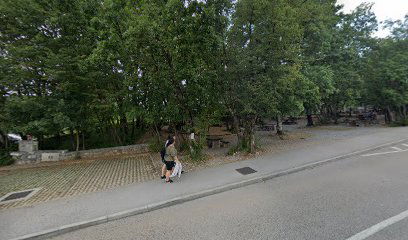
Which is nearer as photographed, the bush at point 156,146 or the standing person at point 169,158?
the standing person at point 169,158

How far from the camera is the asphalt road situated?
11.9 ft

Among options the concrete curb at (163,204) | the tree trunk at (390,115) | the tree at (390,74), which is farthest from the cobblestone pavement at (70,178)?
the tree trunk at (390,115)

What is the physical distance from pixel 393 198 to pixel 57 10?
17221mm

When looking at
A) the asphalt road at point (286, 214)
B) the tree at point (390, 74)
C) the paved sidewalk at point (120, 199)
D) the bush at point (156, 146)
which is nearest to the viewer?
the asphalt road at point (286, 214)

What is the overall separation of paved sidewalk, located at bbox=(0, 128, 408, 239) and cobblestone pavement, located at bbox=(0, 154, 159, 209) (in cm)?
82

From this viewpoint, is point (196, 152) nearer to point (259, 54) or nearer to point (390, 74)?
point (259, 54)

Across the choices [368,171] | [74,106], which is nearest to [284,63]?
[368,171]

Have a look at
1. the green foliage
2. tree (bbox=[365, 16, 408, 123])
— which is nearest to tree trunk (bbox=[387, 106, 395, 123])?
tree (bbox=[365, 16, 408, 123])

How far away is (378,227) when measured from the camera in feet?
11.6

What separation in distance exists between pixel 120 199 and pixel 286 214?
15.3 feet

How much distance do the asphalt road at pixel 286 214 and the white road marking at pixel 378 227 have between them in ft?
0.11

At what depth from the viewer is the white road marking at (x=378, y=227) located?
333 cm

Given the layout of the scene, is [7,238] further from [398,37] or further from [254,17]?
[398,37]

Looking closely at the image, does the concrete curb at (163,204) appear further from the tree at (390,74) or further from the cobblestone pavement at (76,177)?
the tree at (390,74)
